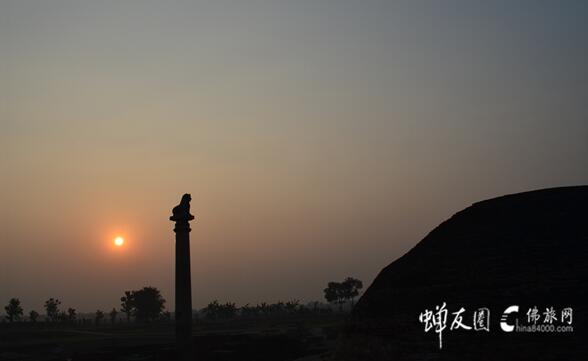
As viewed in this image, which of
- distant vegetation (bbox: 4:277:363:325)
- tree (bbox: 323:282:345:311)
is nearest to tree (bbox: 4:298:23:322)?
distant vegetation (bbox: 4:277:363:325)

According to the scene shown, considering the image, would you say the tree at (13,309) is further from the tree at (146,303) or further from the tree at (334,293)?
the tree at (334,293)

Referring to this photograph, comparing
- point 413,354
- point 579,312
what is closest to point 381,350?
point 413,354

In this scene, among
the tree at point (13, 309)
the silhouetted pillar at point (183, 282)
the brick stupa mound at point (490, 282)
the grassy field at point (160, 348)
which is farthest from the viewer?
the tree at point (13, 309)

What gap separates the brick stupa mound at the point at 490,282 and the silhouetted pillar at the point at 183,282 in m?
5.00

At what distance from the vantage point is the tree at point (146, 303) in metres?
117

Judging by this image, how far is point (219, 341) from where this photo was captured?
2389 inches

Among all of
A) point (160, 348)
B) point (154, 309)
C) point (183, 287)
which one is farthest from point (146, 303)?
point (183, 287)

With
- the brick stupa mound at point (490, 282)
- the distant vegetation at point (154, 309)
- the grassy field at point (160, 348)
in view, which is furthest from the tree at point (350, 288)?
the brick stupa mound at point (490, 282)

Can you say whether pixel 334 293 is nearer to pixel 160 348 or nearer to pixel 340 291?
pixel 340 291

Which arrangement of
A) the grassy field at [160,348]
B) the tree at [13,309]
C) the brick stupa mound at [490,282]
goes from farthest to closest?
the tree at [13,309], the grassy field at [160,348], the brick stupa mound at [490,282]

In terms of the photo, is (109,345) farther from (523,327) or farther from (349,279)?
(349,279)

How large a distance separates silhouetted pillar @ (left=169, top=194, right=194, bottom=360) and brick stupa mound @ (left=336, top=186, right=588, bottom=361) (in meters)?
5.00

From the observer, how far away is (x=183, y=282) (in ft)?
65.2

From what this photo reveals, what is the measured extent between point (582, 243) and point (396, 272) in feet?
19.7
